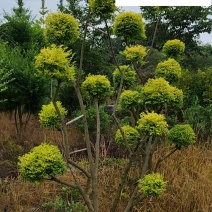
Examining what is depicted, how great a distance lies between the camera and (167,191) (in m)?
3.95

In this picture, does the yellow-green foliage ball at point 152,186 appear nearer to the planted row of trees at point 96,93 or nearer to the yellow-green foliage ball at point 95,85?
the planted row of trees at point 96,93

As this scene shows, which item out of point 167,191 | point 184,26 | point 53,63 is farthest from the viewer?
A: point 184,26

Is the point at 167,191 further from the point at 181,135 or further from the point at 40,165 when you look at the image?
the point at 40,165

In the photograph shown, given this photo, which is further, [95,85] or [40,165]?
[95,85]

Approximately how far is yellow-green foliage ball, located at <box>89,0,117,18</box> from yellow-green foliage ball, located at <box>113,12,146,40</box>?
0.13m

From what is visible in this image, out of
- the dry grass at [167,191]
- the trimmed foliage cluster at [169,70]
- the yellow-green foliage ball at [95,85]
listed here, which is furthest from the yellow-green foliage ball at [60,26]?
the dry grass at [167,191]

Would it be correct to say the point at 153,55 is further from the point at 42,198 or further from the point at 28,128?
the point at 42,198

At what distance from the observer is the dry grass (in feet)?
12.2

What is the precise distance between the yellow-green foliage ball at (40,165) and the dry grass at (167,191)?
1.23 m

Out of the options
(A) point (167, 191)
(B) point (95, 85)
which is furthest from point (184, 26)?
(B) point (95, 85)

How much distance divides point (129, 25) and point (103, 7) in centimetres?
25

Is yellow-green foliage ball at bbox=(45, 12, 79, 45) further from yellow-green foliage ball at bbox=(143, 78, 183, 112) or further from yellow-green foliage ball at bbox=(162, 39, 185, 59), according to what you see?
yellow-green foliage ball at bbox=(162, 39, 185, 59)

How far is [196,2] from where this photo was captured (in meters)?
2.42

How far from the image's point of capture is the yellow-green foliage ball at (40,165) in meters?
2.57
